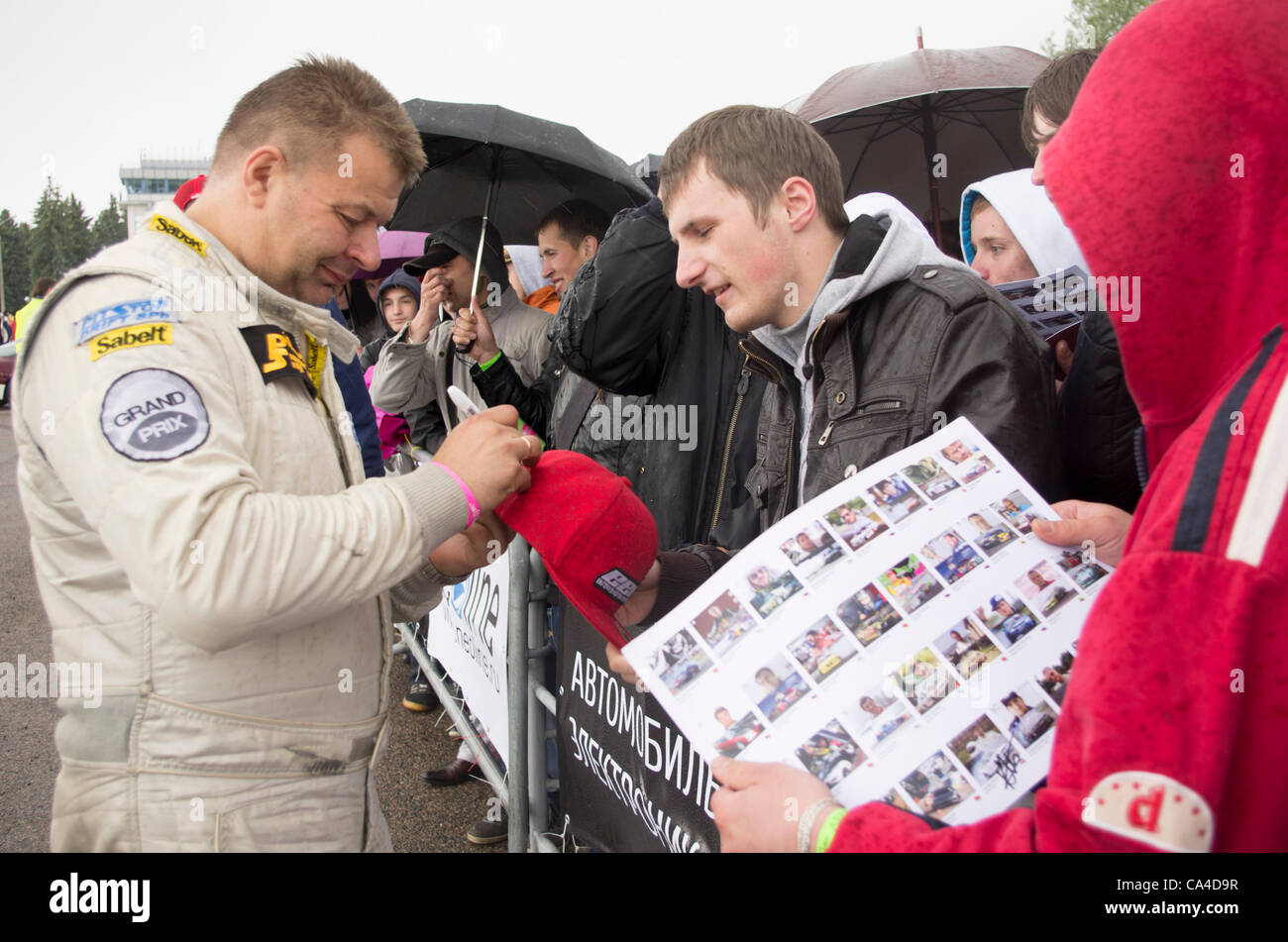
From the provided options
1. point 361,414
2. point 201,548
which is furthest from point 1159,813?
point 361,414

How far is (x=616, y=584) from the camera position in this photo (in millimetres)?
1777

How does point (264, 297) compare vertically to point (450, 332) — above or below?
above

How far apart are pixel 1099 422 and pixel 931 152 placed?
15.3ft

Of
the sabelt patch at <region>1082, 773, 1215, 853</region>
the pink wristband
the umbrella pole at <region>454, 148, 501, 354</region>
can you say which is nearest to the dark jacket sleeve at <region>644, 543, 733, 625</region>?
the pink wristband

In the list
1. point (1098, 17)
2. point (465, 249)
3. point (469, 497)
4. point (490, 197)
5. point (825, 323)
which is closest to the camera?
point (469, 497)

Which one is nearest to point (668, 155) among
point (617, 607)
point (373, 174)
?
point (373, 174)

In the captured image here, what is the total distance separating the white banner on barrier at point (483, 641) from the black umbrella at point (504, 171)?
2016 millimetres

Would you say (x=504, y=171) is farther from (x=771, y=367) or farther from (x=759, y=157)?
(x=771, y=367)

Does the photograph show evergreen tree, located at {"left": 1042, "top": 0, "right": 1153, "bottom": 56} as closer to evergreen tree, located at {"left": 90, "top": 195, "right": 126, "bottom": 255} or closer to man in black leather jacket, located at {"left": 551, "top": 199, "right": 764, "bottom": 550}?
man in black leather jacket, located at {"left": 551, "top": 199, "right": 764, "bottom": 550}

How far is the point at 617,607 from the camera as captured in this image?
1.84 meters

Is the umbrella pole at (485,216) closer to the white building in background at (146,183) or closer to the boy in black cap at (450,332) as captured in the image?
the boy in black cap at (450,332)

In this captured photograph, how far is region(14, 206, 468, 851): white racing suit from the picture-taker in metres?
1.26

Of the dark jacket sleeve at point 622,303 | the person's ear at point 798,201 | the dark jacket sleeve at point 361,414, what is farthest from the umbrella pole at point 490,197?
the person's ear at point 798,201

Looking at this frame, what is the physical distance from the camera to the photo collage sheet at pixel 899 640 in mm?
1160
